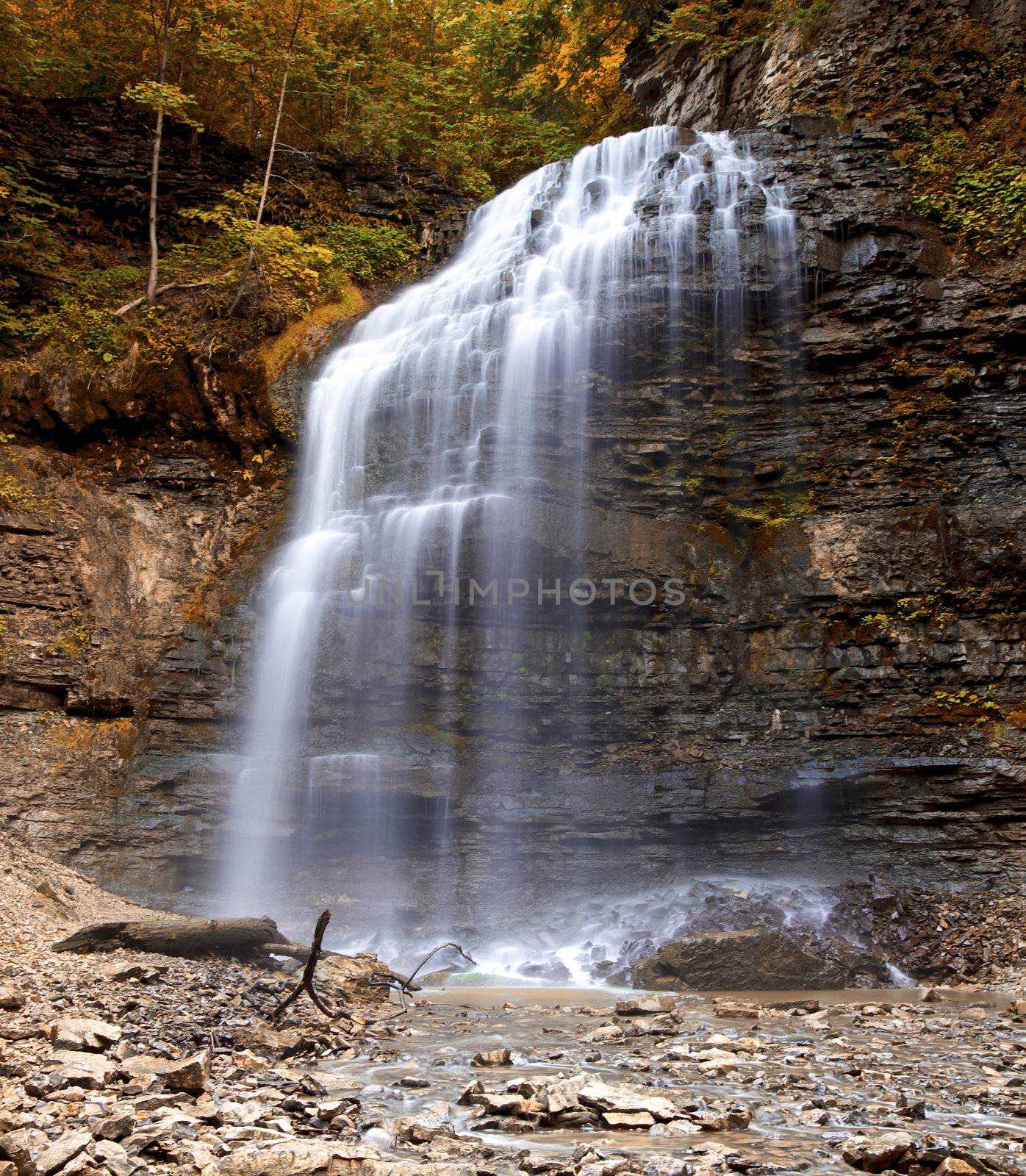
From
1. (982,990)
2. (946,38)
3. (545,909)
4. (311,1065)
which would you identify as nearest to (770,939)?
(982,990)

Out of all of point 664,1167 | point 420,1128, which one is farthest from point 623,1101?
point 420,1128

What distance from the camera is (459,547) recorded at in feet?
41.4

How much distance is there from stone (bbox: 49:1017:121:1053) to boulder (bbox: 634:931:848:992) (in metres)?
5.82

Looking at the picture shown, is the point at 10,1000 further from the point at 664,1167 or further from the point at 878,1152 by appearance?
the point at 878,1152

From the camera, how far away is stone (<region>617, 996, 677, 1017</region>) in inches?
291

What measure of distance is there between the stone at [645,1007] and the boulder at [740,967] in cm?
136

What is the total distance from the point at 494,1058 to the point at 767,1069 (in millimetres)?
1626

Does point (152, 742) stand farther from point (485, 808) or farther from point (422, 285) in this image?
point (422, 285)

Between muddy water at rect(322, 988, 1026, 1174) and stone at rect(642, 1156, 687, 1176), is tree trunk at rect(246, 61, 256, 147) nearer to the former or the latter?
muddy water at rect(322, 988, 1026, 1174)

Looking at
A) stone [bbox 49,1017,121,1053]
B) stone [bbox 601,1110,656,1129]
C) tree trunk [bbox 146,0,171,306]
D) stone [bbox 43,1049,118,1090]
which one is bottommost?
stone [bbox 601,1110,656,1129]

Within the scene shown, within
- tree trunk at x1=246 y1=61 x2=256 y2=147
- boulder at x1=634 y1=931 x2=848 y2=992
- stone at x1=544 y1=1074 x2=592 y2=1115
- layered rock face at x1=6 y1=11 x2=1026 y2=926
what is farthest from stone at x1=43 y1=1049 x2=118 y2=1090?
tree trunk at x1=246 y1=61 x2=256 y2=147

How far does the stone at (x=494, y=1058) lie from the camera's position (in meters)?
5.49

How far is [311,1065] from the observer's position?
5.21 m
